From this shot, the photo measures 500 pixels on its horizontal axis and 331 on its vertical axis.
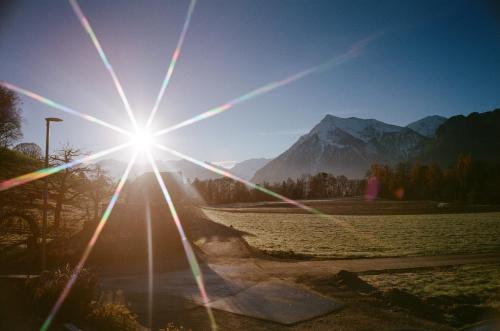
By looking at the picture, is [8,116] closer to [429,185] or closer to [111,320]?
[111,320]

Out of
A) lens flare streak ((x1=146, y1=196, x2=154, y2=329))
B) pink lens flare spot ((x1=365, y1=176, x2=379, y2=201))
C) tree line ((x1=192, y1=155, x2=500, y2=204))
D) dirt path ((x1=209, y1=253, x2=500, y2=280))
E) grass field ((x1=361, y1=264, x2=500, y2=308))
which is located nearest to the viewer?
lens flare streak ((x1=146, y1=196, x2=154, y2=329))

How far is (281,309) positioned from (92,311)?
646 cm

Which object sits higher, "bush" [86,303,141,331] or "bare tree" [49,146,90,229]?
"bare tree" [49,146,90,229]

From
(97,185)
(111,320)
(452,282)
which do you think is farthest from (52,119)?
(97,185)

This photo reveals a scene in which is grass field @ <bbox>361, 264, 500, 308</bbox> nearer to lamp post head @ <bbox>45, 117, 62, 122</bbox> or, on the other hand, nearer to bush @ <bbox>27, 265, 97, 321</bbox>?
bush @ <bbox>27, 265, 97, 321</bbox>

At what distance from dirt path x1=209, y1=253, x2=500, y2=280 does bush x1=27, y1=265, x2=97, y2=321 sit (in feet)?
32.3

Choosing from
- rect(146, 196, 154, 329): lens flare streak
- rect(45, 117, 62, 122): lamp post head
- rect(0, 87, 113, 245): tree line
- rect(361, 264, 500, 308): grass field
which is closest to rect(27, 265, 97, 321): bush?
rect(146, 196, 154, 329): lens flare streak

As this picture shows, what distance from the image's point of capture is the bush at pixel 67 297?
9.84m

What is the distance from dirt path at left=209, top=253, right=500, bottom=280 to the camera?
66.7 ft

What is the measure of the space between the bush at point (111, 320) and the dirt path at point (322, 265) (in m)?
10.1

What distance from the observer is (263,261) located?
24656mm

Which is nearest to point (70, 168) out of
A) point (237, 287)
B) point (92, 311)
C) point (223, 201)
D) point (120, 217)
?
point (120, 217)

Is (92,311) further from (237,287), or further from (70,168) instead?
(70,168)

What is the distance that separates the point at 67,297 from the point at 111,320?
157 centimetres
